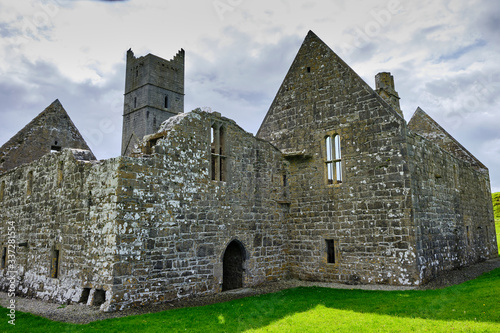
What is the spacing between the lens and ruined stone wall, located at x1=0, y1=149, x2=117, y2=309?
10352mm

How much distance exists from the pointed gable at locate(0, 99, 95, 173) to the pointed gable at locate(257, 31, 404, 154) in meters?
10.8

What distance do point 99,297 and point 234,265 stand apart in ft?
18.3

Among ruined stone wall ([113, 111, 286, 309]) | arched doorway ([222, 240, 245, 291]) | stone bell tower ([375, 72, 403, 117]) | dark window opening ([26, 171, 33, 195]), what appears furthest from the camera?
stone bell tower ([375, 72, 403, 117])

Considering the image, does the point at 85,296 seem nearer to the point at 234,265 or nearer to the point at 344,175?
the point at 234,265

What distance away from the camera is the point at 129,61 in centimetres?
Answer: 5747

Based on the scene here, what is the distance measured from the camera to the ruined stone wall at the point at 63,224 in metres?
10.4

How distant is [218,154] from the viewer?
43.8 ft

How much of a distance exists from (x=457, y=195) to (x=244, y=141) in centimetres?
1145

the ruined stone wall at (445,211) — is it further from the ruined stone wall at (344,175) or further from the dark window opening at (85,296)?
the dark window opening at (85,296)

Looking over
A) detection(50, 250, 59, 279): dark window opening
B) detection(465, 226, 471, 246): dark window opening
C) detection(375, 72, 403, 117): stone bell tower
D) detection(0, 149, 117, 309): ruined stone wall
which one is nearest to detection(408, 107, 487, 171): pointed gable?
detection(465, 226, 471, 246): dark window opening

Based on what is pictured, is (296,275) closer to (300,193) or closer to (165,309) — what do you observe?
(300,193)

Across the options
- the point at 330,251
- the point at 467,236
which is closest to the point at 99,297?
the point at 330,251

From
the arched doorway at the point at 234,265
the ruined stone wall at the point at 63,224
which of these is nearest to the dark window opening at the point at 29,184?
the ruined stone wall at the point at 63,224

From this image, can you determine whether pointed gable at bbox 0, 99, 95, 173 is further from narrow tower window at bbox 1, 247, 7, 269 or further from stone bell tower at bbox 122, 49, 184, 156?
stone bell tower at bbox 122, 49, 184, 156
